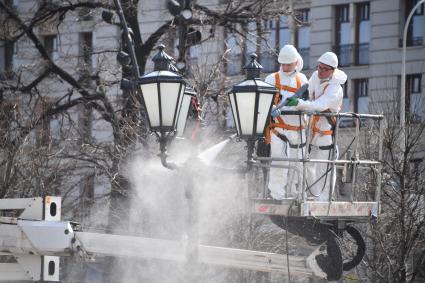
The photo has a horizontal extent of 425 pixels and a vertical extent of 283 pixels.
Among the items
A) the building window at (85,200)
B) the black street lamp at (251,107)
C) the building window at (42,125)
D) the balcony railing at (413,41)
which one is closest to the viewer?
the black street lamp at (251,107)

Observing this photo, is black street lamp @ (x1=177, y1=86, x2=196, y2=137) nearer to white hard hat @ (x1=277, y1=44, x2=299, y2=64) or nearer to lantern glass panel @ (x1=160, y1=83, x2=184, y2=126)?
lantern glass panel @ (x1=160, y1=83, x2=184, y2=126)

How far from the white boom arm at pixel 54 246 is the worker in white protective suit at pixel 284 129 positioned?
5.04 ft

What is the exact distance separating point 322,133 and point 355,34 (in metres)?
28.0

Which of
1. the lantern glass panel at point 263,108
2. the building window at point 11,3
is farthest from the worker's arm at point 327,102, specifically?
the building window at point 11,3

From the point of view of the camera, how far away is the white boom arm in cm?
956

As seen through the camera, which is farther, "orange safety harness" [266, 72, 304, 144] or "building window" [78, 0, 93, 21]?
"building window" [78, 0, 93, 21]

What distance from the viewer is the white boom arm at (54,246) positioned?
9.56m

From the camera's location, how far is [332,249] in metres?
10.8

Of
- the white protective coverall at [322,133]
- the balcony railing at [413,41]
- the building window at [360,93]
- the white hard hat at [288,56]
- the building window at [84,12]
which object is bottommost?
the white protective coverall at [322,133]

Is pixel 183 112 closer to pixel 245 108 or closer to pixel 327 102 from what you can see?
pixel 245 108

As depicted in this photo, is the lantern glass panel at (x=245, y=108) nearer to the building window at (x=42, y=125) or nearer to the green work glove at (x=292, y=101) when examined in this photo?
the green work glove at (x=292, y=101)

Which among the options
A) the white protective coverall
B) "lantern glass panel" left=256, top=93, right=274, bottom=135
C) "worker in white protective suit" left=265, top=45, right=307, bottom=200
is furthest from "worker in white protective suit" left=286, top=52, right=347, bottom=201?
"lantern glass panel" left=256, top=93, right=274, bottom=135

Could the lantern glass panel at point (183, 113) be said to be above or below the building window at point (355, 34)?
below

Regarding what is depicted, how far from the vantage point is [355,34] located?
128ft
